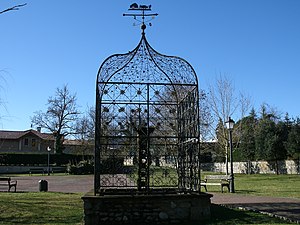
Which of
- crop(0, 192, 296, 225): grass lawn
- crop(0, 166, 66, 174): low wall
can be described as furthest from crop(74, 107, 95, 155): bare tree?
crop(0, 192, 296, 225): grass lawn

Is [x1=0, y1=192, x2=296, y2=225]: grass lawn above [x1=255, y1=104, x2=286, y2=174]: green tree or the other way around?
the other way around

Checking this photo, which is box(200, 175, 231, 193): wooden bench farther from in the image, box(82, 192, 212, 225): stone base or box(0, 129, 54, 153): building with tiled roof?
box(0, 129, 54, 153): building with tiled roof

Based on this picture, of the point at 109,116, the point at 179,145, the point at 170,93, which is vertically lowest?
the point at 179,145

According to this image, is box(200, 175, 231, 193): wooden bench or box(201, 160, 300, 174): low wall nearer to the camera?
box(200, 175, 231, 193): wooden bench

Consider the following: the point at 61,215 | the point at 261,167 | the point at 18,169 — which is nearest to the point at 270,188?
the point at 61,215

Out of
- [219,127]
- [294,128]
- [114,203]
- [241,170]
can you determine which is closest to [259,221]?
[114,203]

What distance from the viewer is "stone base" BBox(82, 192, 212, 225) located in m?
7.75

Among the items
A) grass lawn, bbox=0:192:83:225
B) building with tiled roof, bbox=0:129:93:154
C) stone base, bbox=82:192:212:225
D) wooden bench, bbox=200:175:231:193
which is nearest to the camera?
stone base, bbox=82:192:212:225

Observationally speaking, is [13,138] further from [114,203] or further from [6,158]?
[114,203]

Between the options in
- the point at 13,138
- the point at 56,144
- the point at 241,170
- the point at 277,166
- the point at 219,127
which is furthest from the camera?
the point at 13,138

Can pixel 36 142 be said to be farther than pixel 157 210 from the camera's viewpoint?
Yes

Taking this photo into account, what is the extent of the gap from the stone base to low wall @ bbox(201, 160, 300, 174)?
25.8 meters

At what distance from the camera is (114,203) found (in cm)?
786

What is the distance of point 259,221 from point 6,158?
3945 centimetres
